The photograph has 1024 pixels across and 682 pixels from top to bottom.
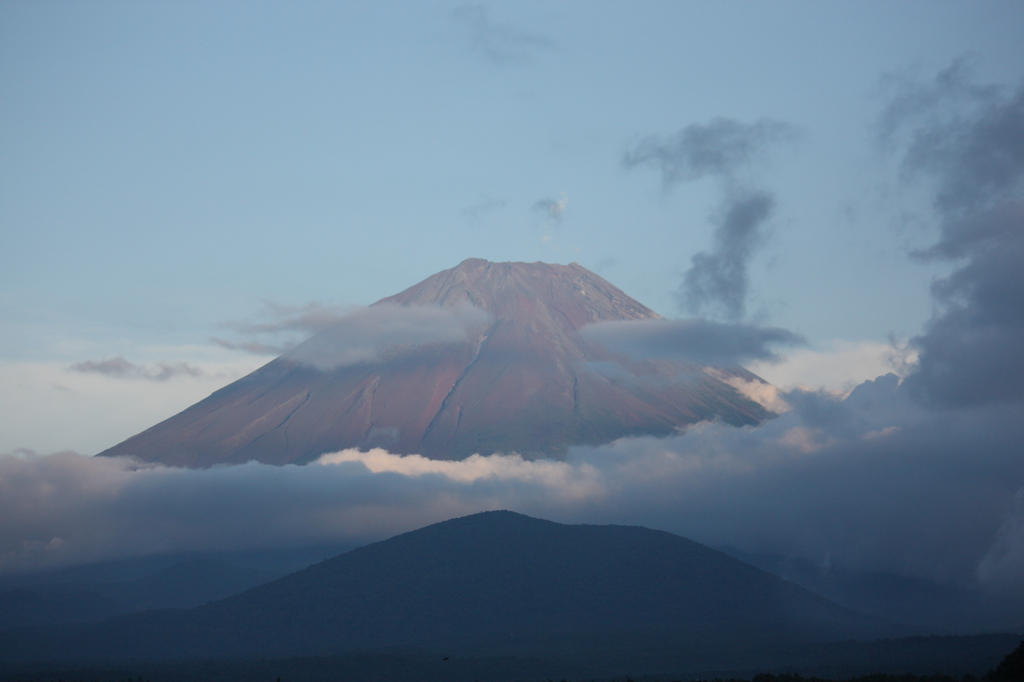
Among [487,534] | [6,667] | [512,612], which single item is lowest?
[6,667]

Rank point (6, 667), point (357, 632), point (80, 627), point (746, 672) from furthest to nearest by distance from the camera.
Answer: point (80, 627) → point (357, 632) → point (6, 667) → point (746, 672)

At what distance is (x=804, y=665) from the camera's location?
429 feet

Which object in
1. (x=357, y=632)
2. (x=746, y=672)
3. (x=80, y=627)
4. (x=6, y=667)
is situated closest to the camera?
(x=746, y=672)

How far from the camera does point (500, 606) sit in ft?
559

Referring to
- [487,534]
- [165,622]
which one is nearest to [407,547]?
[487,534]

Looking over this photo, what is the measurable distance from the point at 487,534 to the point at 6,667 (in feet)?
274

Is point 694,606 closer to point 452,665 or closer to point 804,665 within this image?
point 804,665

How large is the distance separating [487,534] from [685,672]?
62579 mm

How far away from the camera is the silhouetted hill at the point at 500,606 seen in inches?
6255

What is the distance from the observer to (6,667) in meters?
149

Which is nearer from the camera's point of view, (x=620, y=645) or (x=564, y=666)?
(x=564, y=666)

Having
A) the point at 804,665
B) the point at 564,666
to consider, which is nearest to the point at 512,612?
the point at 564,666

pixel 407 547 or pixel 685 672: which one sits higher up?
pixel 407 547

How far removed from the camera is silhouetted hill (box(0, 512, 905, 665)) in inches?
6255
